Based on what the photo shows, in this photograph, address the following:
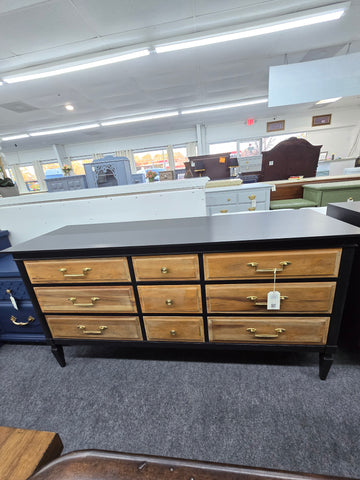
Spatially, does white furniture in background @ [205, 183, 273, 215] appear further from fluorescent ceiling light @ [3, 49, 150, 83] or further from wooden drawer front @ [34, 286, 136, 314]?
fluorescent ceiling light @ [3, 49, 150, 83]

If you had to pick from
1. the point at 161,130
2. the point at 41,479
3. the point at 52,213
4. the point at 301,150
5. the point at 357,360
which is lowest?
the point at 357,360

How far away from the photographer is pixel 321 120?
25.1 ft

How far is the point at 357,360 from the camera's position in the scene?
125cm

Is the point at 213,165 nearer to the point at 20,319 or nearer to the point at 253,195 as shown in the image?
the point at 253,195

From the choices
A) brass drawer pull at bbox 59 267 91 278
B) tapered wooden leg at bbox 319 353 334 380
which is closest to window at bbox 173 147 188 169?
brass drawer pull at bbox 59 267 91 278

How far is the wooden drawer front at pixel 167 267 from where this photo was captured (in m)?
1.03

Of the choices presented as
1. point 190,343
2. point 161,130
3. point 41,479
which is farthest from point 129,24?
point 161,130

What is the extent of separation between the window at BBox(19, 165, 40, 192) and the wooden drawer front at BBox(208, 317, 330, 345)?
1170cm

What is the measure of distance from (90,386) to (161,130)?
8974 mm

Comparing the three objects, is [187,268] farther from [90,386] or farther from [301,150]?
[301,150]

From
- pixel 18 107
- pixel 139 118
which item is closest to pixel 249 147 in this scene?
pixel 139 118

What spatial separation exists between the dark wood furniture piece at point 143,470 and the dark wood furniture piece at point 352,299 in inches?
45.1

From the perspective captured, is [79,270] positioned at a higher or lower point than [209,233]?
lower

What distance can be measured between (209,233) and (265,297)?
0.44 metres
